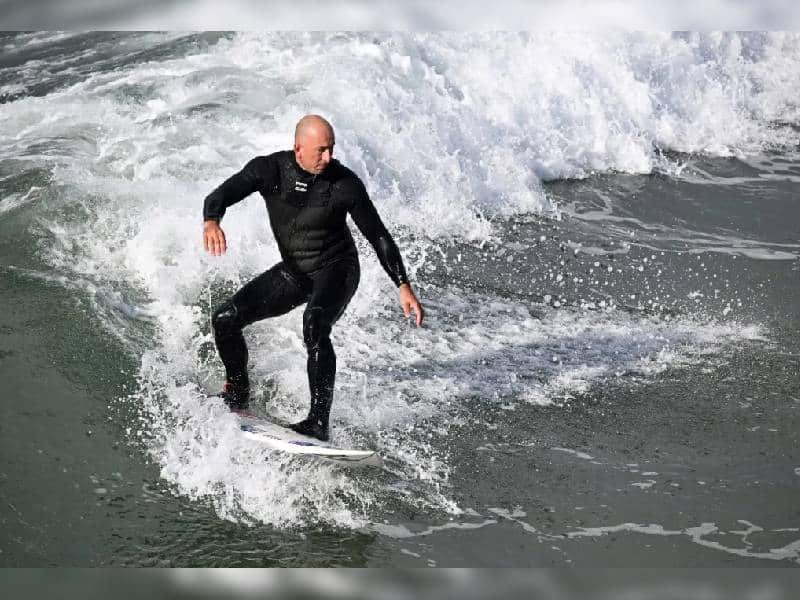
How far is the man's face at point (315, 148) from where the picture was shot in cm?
500

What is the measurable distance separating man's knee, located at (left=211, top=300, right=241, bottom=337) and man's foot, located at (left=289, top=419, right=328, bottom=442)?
0.69m

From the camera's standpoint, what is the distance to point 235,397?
562 centimetres

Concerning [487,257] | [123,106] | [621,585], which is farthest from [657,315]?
[123,106]

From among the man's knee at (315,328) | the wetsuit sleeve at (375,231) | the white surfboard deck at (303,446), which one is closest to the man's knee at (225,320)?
the man's knee at (315,328)

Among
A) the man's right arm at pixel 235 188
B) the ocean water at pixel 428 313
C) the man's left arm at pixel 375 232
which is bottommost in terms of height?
the ocean water at pixel 428 313

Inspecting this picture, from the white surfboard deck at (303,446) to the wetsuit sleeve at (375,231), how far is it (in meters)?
0.95

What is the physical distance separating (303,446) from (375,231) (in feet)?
4.05

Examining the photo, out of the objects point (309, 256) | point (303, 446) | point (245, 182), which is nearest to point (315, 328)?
point (309, 256)

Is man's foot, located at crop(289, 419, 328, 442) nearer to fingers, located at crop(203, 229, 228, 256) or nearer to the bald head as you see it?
fingers, located at crop(203, 229, 228, 256)

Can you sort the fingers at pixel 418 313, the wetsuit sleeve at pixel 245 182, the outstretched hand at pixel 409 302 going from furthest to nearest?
the wetsuit sleeve at pixel 245 182 → the outstretched hand at pixel 409 302 → the fingers at pixel 418 313

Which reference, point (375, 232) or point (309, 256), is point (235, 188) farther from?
point (375, 232)

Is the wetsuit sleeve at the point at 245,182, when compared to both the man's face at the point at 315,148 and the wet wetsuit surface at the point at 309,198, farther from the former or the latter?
the man's face at the point at 315,148

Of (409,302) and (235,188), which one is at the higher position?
(235,188)

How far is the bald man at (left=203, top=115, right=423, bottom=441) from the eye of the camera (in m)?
5.14
